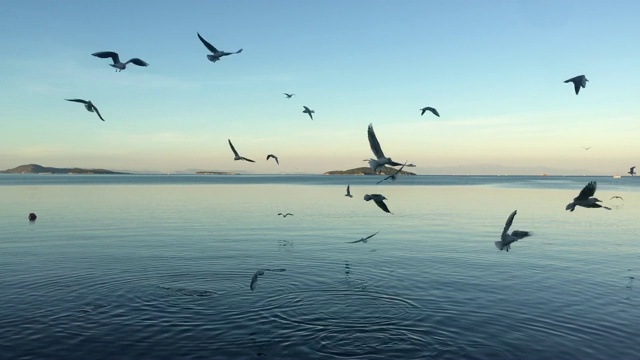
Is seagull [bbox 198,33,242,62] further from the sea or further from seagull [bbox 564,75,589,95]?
seagull [bbox 564,75,589,95]

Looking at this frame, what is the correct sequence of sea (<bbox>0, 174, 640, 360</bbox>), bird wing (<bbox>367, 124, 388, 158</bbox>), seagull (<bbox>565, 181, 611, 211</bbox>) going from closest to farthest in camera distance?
seagull (<bbox>565, 181, 611, 211</bbox>)
bird wing (<bbox>367, 124, 388, 158</bbox>)
sea (<bbox>0, 174, 640, 360</bbox>)

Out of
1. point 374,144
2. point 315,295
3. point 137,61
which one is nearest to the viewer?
point 374,144

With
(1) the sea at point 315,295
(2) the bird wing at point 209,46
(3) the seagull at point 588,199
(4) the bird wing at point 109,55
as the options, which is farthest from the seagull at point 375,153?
(4) the bird wing at point 109,55

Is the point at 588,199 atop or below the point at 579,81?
below

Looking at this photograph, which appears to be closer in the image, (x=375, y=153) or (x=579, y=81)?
(x=375, y=153)

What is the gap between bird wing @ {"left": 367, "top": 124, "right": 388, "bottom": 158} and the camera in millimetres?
18172

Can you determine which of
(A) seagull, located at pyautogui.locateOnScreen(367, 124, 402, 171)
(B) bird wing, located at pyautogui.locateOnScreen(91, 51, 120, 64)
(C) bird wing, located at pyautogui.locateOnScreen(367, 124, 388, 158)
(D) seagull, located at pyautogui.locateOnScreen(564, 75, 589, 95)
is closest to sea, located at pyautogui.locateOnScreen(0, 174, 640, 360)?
(A) seagull, located at pyautogui.locateOnScreen(367, 124, 402, 171)

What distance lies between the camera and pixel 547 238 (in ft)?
153

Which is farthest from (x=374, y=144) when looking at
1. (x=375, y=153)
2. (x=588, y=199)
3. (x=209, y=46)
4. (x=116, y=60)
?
(x=116, y=60)

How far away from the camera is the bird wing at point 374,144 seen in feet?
59.6

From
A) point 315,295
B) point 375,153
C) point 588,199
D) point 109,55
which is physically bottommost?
point 315,295

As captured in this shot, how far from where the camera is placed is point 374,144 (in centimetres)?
1822

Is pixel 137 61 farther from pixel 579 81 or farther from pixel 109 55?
pixel 579 81

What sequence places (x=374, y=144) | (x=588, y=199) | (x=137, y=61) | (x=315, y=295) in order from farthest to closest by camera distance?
(x=315, y=295), (x=137, y=61), (x=374, y=144), (x=588, y=199)
